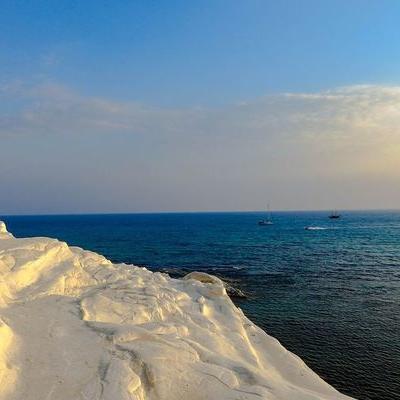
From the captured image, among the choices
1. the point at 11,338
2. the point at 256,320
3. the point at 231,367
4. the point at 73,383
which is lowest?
the point at 256,320

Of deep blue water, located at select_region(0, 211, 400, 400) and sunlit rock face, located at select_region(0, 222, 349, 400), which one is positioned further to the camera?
deep blue water, located at select_region(0, 211, 400, 400)

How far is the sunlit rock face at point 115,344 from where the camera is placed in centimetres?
1142

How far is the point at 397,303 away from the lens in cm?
3869

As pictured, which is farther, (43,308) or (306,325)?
(306,325)

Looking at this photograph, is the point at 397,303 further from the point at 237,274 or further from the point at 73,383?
the point at 73,383

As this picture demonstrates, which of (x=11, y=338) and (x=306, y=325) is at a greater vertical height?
(x=11, y=338)

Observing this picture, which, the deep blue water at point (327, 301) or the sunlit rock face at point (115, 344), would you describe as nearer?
the sunlit rock face at point (115, 344)

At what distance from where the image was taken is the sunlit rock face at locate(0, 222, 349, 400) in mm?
11422

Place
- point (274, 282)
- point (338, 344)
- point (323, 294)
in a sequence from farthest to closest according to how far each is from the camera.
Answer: point (274, 282) → point (323, 294) → point (338, 344)

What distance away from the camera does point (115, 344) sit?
13.8m

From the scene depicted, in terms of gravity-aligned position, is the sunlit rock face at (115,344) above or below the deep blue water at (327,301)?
above

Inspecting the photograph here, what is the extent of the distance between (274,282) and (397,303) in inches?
562

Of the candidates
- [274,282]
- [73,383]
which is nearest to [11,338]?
[73,383]

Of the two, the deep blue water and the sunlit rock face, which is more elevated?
the sunlit rock face
